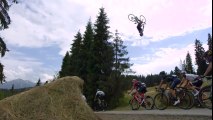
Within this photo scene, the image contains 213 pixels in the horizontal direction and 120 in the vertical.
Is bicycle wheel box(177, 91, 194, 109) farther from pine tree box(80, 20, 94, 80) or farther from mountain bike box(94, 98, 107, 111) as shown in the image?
pine tree box(80, 20, 94, 80)

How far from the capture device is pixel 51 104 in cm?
1036

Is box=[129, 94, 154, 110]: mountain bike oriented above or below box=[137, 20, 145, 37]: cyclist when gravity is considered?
below

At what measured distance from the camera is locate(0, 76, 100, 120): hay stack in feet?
33.0

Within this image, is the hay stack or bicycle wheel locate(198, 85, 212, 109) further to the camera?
bicycle wheel locate(198, 85, 212, 109)

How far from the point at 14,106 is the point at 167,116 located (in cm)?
594

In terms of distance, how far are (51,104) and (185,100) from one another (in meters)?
8.47

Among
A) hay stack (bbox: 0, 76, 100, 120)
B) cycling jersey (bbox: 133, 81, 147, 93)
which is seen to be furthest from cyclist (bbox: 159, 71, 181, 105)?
hay stack (bbox: 0, 76, 100, 120)

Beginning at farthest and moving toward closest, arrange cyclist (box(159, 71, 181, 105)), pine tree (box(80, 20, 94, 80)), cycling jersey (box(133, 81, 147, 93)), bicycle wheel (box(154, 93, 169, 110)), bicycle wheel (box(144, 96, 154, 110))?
pine tree (box(80, 20, 94, 80)), cycling jersey (box(133, 81, 147, 93)), bicycle wheel (box(144, 96, 154, 110)), bicycle wheel (box(154, 93, 169, 110)), cyclist (box(159, 71, 181, 105))

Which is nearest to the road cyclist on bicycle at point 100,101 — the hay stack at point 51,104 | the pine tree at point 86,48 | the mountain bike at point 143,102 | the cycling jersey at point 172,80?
the mountain bike at point 143,102

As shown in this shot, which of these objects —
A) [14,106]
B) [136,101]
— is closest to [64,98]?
[14,106]

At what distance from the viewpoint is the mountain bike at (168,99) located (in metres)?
17.0

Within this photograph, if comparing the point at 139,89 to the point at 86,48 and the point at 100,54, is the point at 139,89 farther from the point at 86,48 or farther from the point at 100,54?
the point at 86,48

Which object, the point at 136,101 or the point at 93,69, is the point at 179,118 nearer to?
the point at 136,101

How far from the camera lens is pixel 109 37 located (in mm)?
40938
